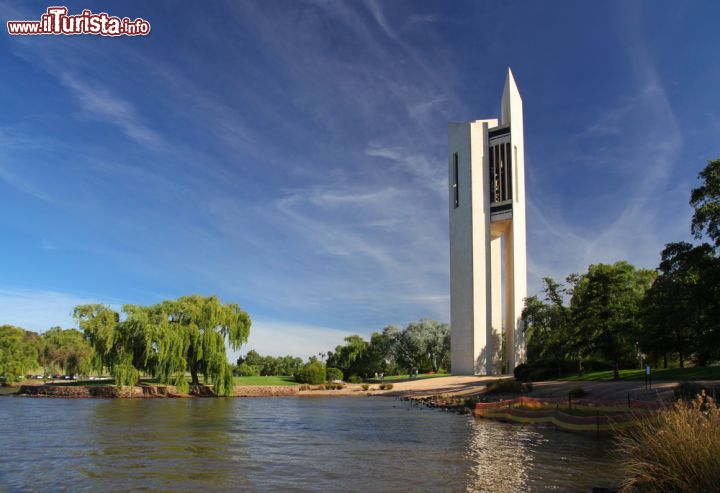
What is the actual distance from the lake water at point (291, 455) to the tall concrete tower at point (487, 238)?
123ft

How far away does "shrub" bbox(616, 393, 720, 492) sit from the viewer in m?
7.56

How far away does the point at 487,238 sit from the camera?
220 ft

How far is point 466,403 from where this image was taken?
35.5 meters

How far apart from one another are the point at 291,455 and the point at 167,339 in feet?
95.5

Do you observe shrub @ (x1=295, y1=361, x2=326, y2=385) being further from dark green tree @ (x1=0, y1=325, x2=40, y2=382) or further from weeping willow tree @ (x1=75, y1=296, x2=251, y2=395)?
dark green tree @ (x1=0, y1=325, x2=40, y2=382)

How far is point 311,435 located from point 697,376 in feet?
72.7

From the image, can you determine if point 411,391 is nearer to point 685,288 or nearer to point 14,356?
point 685,288

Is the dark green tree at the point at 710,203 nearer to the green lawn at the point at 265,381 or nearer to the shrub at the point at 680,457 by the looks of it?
the shrub at the point at 680,457

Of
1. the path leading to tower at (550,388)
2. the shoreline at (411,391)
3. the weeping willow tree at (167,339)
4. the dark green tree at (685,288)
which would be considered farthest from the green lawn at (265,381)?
the dark green tree at (685,288)

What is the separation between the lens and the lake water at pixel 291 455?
12.4 metres

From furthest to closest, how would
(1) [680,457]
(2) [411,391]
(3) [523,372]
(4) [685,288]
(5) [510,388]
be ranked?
1. (2) [411,391]
2. (3) [523,372]
3. (5) [510,388]
4. (4) [685,288]
5. (1) [680,457]

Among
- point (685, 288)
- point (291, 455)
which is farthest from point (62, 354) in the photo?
point (685, 288)

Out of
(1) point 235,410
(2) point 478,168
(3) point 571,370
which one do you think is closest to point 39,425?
(1) point 235,410

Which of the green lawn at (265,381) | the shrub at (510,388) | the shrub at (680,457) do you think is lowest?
the green lawn at (265,381)
